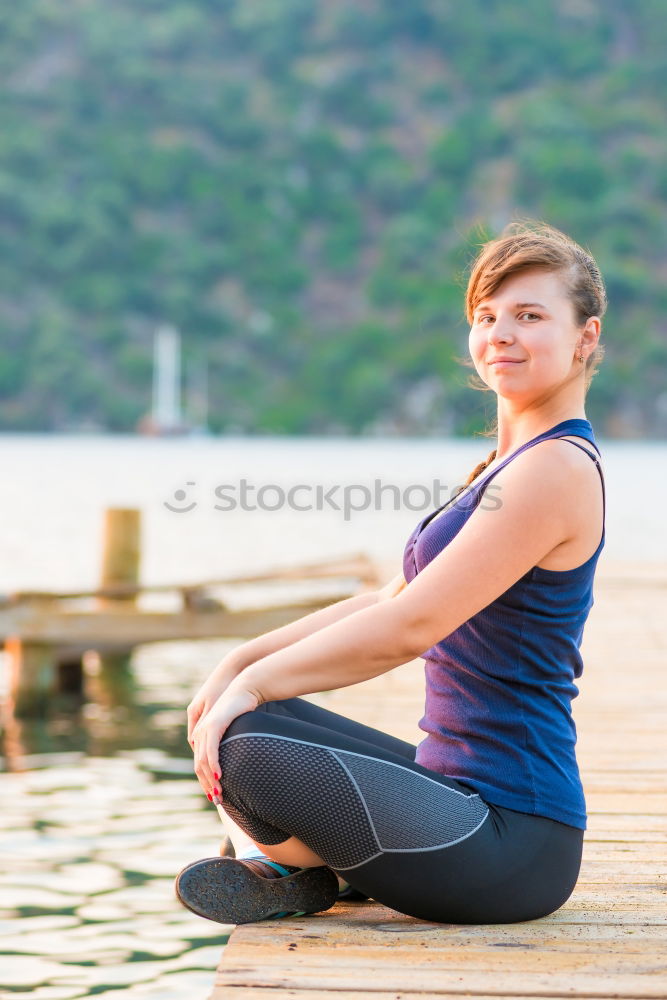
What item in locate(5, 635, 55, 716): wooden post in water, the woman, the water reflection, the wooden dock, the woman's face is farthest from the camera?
locate(5, 635, 55, 716): wooden post in water

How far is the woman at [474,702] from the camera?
2.39 m

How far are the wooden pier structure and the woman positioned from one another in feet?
19.5

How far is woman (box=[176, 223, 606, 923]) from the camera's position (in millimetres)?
2387

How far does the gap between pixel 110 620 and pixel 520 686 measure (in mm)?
6929

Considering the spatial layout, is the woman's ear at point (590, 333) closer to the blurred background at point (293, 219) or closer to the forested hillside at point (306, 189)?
the blurred background at point (293, 219)

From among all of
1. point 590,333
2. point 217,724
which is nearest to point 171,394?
point 590,333

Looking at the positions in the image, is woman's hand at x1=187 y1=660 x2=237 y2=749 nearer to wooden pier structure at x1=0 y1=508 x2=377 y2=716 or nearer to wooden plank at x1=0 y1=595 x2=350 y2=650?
wooden pier structure at x1=0 y1=508 x2=377 y2=716

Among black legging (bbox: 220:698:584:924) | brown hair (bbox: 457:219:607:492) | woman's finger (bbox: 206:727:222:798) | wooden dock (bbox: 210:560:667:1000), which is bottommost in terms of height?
wooden dock (bbox: 210:560:667:1000)

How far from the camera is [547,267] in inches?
99.9

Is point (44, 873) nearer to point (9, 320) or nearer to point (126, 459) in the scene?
point (126, 459)

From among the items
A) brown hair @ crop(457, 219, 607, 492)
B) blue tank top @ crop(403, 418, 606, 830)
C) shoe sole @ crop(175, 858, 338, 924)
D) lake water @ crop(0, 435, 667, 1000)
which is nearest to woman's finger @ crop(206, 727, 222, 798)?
shoe sole @ crop(175, 858, 338, 924)

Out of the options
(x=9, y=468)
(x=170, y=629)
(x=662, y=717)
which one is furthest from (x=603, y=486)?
(x=9, y=468)

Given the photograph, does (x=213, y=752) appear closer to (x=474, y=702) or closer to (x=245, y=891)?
(x=245, y=891)

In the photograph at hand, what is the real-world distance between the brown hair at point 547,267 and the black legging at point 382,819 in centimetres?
62
